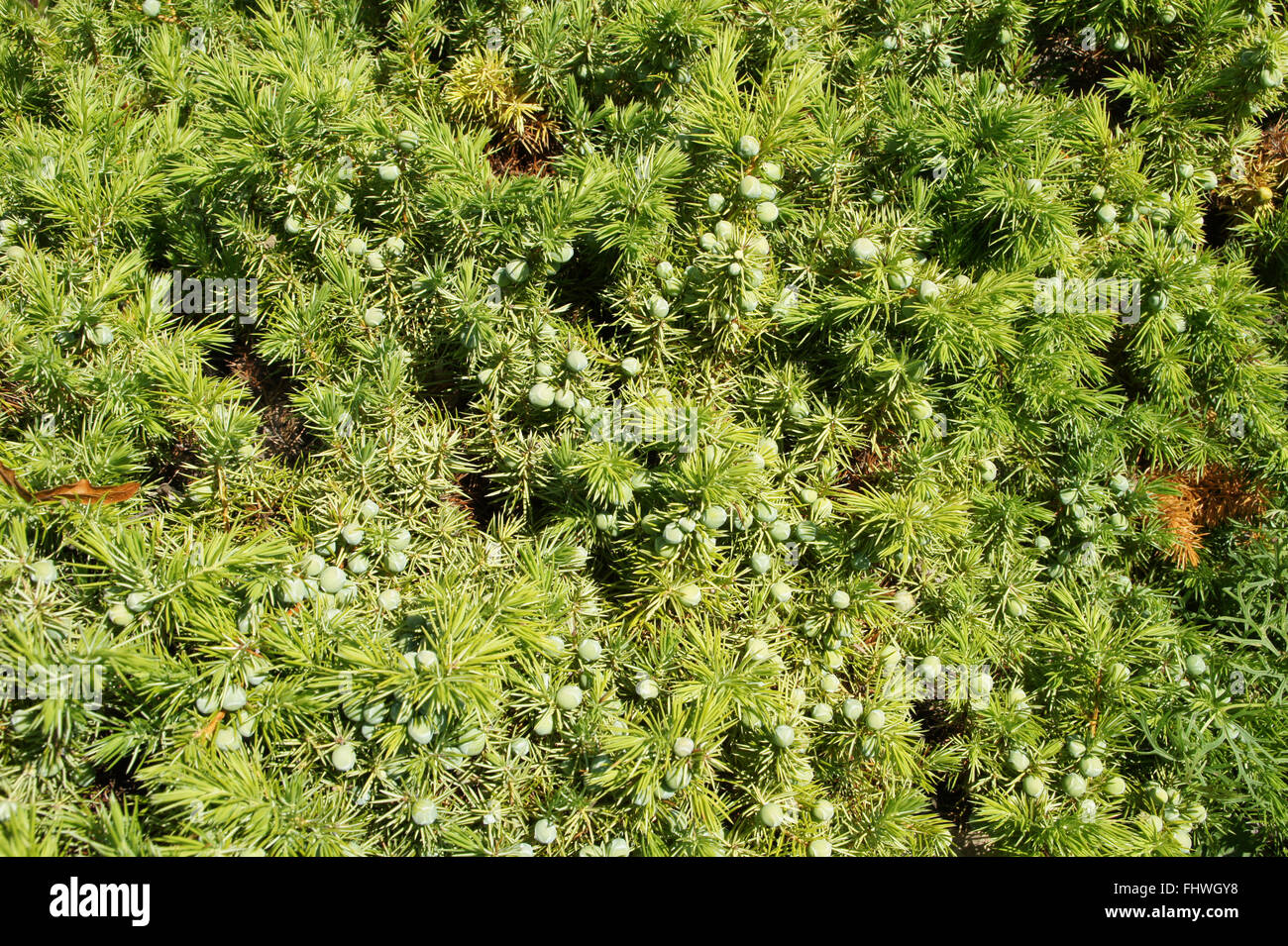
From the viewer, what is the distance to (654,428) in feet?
6.20

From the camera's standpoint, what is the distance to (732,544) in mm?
2006

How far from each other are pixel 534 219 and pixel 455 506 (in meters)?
0.78

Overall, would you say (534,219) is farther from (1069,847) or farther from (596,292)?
(1069,847)

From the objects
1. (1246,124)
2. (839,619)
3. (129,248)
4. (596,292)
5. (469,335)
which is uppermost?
(1246,124)

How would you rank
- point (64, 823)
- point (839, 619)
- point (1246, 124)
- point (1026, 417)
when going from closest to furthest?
point (64, 823), point (839, 619), point (1026, 417), point (1246, 124)

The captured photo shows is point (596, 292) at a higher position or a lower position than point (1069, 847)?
higher

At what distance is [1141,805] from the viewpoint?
2062 millimetres

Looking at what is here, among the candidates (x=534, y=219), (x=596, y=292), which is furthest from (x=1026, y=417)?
(x=534, y=219)

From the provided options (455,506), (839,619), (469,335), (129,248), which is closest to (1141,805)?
(839,619)

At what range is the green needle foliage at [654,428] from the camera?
1.79 metres

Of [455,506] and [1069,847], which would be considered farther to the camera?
[455,506]

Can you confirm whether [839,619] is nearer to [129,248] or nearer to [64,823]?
[64,823]

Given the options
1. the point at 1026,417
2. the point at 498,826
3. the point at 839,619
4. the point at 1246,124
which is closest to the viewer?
the point at 498,826

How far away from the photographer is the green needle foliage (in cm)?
179
